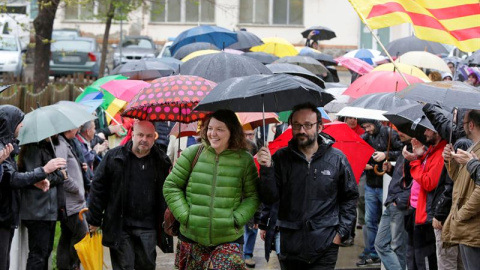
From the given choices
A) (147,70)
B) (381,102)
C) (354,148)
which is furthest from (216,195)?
(147,70)

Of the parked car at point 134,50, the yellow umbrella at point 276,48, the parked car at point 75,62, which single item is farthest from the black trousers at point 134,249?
the parked car at point 134,50

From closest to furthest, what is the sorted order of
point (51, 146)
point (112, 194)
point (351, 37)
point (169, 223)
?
point (169, 223), point (112, 194), point (51, 146), point (351, 37)

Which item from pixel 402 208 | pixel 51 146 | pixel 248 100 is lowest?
pixel 402 208

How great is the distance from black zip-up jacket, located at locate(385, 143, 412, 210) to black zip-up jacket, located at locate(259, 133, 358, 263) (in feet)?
6.60

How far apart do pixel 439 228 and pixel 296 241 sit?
1398 mm

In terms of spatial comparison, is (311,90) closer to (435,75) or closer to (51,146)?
(51,146)

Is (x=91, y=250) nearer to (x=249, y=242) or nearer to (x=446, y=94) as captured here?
(x=249, y=242)

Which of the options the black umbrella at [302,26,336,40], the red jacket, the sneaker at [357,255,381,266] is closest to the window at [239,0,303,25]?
the black umbrella at [302,26,336,40]

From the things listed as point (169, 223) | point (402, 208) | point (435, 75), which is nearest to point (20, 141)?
point (169, 223)

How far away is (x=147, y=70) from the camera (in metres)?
13.4

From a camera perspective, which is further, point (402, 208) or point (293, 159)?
point (402, 208)

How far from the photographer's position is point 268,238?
6.94 meters

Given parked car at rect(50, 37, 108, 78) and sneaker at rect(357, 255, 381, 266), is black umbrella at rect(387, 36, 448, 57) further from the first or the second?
parked car at rect(50, 37, 108, 78)

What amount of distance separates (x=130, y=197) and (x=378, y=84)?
3.65m
